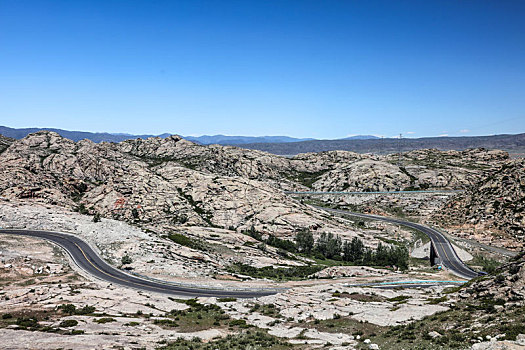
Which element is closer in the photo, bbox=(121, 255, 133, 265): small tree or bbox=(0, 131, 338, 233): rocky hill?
bbox=(121, 255, 133, 265): small tree

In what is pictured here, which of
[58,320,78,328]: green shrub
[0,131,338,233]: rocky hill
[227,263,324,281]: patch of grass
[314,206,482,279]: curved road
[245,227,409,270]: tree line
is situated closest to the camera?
[58,320,78,328]: green shrub

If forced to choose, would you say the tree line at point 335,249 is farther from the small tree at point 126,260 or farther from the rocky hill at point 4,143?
the rocky hill at point 4,143

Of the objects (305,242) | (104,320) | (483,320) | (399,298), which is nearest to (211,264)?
(104,320)

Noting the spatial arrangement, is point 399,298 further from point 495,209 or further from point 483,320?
point 495,209

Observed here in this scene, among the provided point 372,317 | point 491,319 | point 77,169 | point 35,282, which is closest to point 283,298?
point 372,317

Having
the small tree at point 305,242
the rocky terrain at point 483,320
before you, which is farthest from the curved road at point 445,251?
the rocky terrain at point 483,320

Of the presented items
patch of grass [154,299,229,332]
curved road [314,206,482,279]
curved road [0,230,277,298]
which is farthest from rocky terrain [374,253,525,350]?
curved road [314,206,482,279]

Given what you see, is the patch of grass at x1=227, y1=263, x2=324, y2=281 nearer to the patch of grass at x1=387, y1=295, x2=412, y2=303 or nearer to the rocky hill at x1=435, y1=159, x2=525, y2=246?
the patch of grass at x1=387, y1=295, x2=412, y2=303
